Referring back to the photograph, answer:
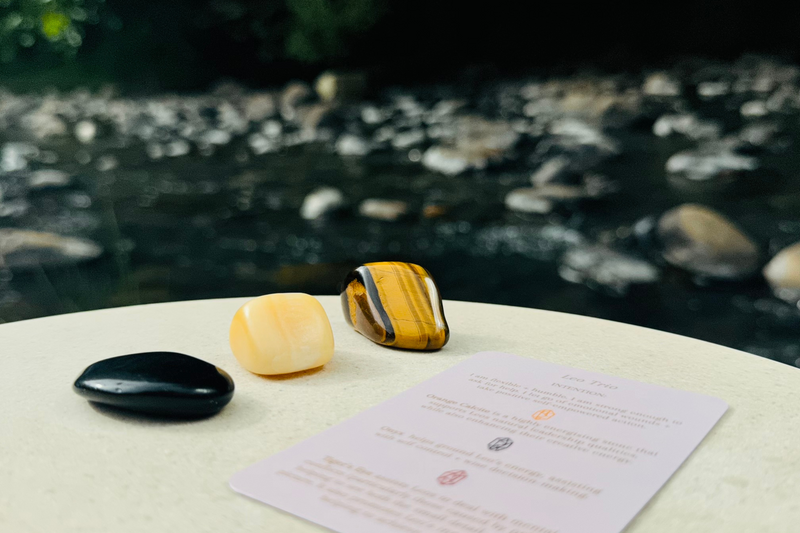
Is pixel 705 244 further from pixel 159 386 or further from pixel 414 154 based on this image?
pixel 159 386

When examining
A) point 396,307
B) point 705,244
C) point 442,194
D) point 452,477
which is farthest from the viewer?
point 442,194

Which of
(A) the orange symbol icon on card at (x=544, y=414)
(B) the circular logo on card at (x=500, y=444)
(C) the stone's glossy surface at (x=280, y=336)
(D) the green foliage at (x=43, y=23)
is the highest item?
(D) the green foliage at (x=43, y=23)

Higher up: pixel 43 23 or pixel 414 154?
pixel 43 23

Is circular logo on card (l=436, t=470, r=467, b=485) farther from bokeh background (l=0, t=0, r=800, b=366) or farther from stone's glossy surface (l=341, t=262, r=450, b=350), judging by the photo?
bokeh background (l=0, t=0, r=800, b=366)

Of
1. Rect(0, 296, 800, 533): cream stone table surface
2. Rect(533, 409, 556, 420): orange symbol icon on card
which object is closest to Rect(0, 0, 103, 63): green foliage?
Rect(0, 296, 800, 533): cream stone table surface

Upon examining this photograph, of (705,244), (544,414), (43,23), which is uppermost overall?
(43,23)

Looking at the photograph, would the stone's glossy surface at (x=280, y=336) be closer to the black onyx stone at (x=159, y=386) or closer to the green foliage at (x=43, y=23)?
the black onyx stone at (x=159, y=386)

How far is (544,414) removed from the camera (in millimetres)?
306

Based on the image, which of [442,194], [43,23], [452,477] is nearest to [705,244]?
[442,194]

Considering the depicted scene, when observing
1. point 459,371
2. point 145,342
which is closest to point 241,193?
point 145,342

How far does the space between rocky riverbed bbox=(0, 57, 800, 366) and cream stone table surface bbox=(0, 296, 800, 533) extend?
0.61 meters

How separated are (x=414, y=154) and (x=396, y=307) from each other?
0.79 m

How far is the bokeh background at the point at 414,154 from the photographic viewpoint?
3.20ft

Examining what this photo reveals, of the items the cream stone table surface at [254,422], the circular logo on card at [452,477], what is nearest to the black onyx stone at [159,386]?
the cream stone table surface at [254,422]
